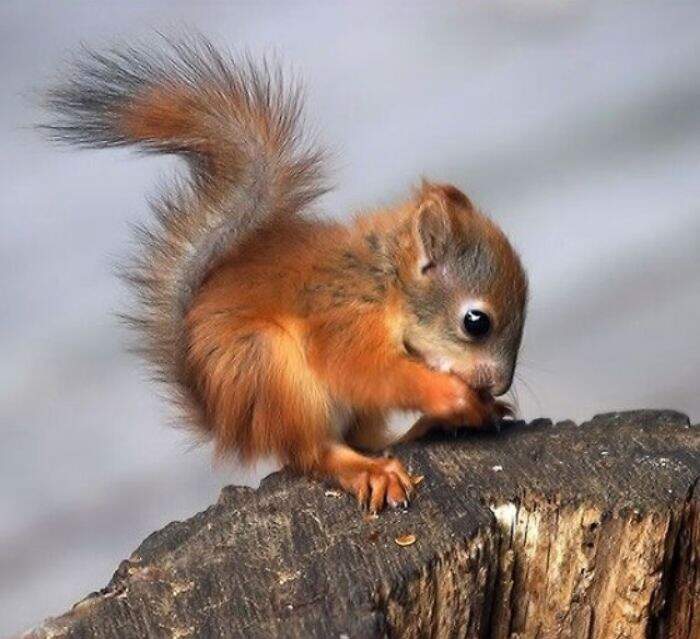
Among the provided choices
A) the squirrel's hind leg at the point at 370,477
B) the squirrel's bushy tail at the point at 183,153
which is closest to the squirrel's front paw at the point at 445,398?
the squirrel's hind leg at the point at 370,477

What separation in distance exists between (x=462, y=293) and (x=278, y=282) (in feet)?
0.96

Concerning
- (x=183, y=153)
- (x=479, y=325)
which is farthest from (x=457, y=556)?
(x=183, y=153)

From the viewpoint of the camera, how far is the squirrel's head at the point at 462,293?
2.26 meters

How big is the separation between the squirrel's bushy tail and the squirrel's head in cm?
21

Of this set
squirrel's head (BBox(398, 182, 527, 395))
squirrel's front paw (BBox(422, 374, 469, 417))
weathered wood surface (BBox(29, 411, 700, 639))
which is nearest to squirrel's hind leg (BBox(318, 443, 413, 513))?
weathered wood surface (BBox(29, 411, 700, 639))

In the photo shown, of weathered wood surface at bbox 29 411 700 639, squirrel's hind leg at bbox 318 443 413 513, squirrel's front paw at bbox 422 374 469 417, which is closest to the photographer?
weathered wood surface at bbox 29 411 700 639

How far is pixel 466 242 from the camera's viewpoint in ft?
7.48

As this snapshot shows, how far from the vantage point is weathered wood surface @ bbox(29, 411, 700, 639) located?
169 centimetres

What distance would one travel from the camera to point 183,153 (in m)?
2.31

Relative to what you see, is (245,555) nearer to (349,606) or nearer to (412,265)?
(349,606)

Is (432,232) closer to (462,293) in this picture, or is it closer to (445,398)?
(462,293)

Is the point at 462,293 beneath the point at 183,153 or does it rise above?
beneath

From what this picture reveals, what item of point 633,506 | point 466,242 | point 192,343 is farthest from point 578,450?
point 192,343

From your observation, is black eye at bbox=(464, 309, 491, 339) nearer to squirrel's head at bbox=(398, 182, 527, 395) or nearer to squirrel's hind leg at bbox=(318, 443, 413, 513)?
squirrel's head at bbox=(398, 182, 527, 395)
